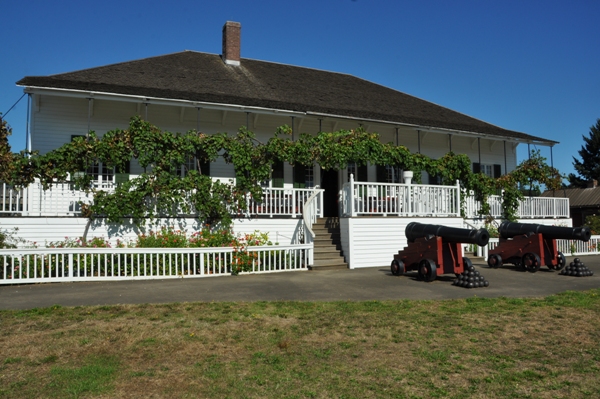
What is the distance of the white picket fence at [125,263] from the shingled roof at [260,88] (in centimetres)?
554

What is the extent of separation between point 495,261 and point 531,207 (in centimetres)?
805

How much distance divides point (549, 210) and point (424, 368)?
60.7ft

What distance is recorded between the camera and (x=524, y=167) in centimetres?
2022

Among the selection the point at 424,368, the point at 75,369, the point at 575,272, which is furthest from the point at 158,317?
the point at 575,272

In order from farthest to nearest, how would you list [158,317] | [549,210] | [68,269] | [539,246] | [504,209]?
[549,210], [504,209], [539,246], [68,269], [158,317]

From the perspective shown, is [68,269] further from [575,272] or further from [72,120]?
[575,272]

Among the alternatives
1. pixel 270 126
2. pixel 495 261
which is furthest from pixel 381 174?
pixel 495 261

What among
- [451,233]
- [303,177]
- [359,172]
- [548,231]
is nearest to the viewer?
[451,233]

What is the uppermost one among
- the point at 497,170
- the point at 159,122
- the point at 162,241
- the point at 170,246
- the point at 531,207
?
the point at 159,122

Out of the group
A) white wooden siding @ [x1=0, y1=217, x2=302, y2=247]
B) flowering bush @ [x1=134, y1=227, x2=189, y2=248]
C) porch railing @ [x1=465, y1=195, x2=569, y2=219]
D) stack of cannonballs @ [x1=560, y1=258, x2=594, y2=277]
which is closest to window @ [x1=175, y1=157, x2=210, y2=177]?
white wooden siding @ [x1=0, y1=217, x2=302, y2=247]

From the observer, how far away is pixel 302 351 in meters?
5.52

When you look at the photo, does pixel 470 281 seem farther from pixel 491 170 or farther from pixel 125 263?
pixel 491 170

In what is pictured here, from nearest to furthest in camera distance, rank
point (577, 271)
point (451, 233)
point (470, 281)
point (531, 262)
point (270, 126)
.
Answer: point (470, 281), point (451, 233), point (577, 271), point (531, 262), point (270, 126)

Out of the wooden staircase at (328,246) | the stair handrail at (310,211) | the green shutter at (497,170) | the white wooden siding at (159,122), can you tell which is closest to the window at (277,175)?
the white wooden siding at (159,122)
